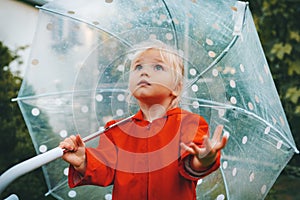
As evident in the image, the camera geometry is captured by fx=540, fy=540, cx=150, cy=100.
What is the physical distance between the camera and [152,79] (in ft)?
5.74

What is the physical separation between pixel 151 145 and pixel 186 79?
0.89 ft

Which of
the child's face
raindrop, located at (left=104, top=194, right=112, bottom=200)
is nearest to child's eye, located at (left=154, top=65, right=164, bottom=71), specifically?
the child's face

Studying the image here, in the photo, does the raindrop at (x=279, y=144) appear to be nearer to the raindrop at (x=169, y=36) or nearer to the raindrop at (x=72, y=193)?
the raindrop at (x=169, y=36)

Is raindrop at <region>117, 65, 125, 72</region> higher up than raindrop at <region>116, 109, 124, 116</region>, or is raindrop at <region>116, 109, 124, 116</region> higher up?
raindrop at <region>117, 65, 125, 72</region>

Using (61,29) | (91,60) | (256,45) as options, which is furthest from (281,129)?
(61,29)

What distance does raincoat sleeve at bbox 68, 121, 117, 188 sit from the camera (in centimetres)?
175

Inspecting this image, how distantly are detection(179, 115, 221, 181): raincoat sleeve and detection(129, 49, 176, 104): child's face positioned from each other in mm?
122

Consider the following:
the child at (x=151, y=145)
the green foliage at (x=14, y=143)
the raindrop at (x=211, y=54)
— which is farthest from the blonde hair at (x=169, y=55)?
the green foliage at (x=14, y=143)

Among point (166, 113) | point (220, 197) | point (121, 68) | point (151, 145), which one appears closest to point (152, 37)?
point (121, 68)

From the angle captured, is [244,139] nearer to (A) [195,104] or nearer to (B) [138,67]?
(A) [195,104]

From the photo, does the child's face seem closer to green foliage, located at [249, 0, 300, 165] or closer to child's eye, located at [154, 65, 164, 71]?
child's eye, located at [154, 65, 164, 71]

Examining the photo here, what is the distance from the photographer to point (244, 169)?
203cm

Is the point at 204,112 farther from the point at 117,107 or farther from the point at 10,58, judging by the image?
the point at 10,58

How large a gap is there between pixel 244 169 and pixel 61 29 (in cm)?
87
